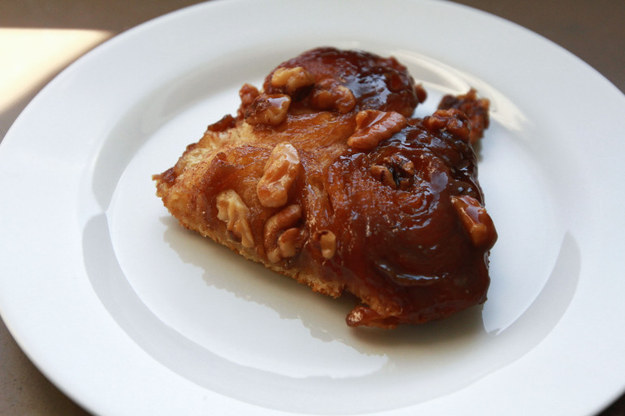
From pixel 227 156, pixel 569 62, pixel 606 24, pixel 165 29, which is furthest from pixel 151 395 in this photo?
pixel 606 24

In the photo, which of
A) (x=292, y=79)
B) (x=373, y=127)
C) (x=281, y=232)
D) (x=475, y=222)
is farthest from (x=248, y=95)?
(x=475, y=222)

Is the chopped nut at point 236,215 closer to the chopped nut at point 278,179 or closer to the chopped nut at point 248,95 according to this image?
the chopped nut at point 278,179

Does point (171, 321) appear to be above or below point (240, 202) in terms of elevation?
below

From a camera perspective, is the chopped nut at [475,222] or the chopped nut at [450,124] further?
the chopped nut at [450,124]

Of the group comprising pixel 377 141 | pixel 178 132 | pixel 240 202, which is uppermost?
pixel 377 141

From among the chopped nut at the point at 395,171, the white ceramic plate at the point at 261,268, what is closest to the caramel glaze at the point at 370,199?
the chopped nut at the point at 395,171

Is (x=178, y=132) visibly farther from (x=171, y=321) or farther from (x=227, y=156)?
(x=171, y=321)

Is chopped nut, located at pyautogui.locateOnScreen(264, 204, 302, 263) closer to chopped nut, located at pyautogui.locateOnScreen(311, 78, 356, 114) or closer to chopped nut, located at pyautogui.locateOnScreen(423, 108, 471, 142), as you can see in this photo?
chopped nut, located at pyautogui.locateOnScreen(311, 78, 356, 114)
